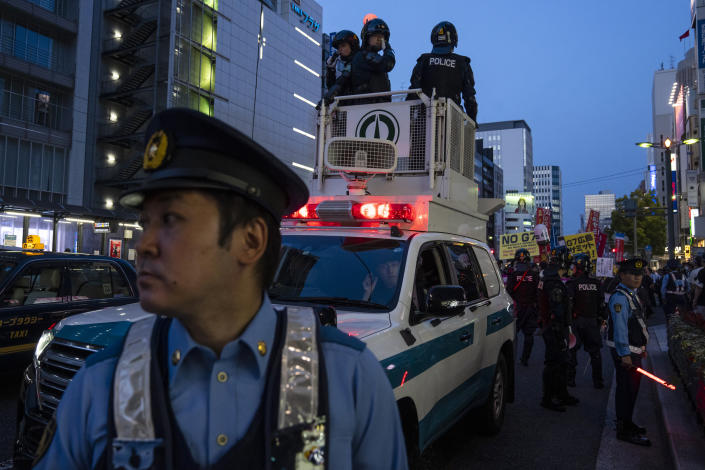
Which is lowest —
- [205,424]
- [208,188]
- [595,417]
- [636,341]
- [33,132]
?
[595,417]

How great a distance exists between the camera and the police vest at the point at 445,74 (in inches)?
283

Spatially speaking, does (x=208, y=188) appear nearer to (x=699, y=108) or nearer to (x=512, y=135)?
(x=699, y=108)

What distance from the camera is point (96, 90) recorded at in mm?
35531

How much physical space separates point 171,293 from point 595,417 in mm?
6667

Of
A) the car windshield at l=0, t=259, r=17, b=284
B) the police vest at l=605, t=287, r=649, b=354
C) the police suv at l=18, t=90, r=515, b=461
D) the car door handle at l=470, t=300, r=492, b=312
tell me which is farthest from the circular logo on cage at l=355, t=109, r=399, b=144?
the car windshield at l=0, t=259, r=17, b=284

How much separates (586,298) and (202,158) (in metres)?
8.37

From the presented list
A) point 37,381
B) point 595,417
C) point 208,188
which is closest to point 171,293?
point 208,188

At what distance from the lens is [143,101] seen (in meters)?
37.8

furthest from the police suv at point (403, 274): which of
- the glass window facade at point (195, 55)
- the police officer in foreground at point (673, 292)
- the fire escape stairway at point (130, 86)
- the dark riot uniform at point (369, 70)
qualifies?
the glass window facade at point (195, 55)

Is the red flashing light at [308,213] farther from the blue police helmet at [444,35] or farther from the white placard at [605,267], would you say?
the white placard at [605,267]

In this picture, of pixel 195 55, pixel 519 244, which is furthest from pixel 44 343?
pixel 195 55

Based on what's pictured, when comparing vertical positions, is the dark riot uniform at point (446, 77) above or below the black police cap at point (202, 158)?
above

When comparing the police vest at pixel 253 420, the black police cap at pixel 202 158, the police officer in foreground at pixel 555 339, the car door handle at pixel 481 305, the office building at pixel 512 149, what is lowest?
the police officer in foreground at pixel 555 339

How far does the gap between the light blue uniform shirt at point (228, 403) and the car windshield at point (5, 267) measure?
235 inches
